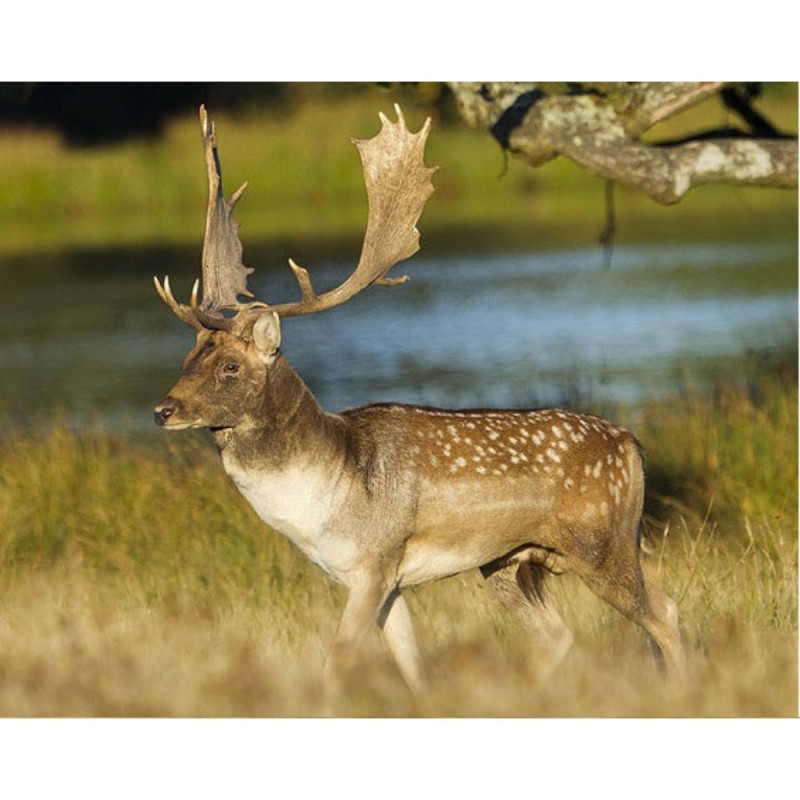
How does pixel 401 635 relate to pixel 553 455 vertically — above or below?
below

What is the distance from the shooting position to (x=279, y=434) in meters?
5.61

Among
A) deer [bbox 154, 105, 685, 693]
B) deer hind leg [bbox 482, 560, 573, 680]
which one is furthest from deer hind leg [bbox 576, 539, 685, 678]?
deer hind leg [bbox 482, 560, 573, 680]

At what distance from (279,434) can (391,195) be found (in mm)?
978

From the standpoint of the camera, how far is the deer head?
18.2 ft

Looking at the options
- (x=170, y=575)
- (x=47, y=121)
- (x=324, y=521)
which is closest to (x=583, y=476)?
(x=324, y=521)

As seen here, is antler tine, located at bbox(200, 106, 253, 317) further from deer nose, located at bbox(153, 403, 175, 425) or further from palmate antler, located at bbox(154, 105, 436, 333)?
deer nose, located at bbox(153, 403, 175, 425)

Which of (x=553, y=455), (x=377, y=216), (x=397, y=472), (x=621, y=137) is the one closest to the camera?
(x=397, y=472)

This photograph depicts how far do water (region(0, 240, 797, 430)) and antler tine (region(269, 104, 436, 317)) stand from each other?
17.4 feet

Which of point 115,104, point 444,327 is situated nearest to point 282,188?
point 115,104

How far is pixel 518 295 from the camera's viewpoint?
1881 centimetres

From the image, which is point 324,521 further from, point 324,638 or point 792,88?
point 792,88

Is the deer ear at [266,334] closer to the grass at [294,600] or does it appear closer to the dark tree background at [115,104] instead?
the grass at [294,600]

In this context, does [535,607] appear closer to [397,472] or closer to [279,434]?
[397,472]

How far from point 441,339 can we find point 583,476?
35.6ft
